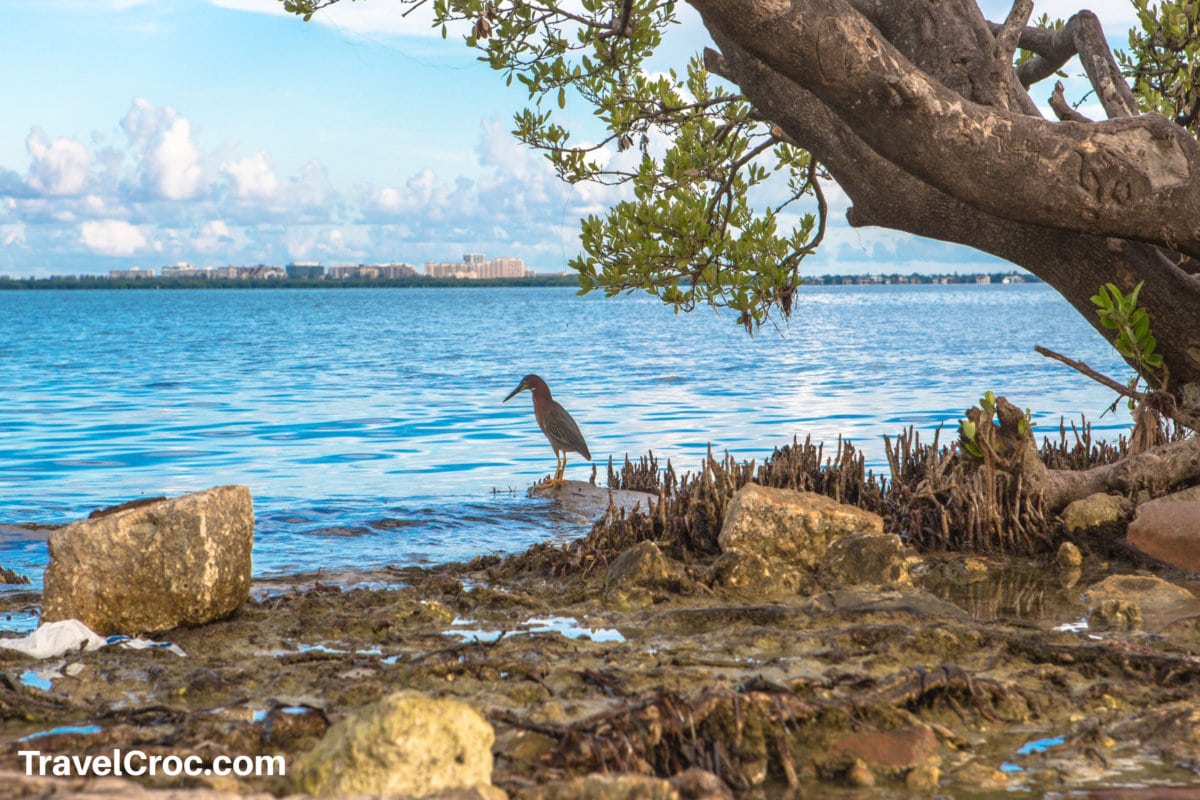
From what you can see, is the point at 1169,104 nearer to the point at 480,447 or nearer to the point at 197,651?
the point at 197,651

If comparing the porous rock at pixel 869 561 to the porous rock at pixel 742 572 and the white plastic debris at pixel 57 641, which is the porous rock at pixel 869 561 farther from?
the white plastic debris at pixel 57 641

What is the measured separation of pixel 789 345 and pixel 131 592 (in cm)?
4942

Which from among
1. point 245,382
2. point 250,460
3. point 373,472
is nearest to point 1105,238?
point 373,472

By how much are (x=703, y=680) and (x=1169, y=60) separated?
8163mm

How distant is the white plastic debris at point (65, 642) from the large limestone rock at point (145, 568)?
0.94 feet

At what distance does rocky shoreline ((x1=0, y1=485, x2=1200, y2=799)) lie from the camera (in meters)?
3.51

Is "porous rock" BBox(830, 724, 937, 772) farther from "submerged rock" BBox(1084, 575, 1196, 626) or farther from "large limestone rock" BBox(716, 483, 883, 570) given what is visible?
"large limestone rock" BBox(716, 483, 883, 570)

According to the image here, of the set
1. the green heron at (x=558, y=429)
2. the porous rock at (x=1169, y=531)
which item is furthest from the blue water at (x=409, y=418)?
the porous rock at (x=1169, y=531)

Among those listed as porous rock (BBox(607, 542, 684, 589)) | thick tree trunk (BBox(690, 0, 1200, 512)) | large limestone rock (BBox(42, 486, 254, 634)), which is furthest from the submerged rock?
large limestone rock (BBox(42, 486, 254, 634))

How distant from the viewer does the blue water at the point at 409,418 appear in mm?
10773

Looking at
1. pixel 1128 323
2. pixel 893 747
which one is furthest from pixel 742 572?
pixel 1128 323

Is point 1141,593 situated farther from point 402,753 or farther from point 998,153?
point 402,753

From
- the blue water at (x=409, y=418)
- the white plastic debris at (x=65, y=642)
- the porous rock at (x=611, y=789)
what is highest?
the porous rock at (x=611, y=789)

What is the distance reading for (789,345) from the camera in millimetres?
53625
